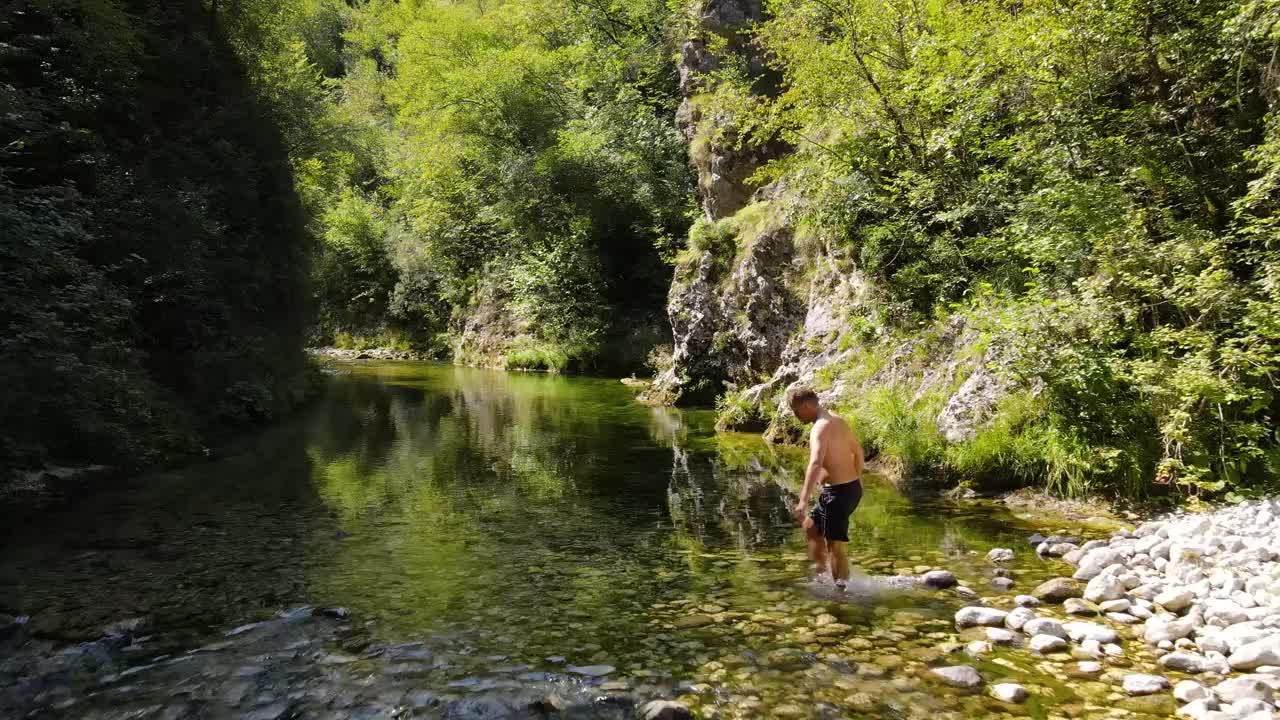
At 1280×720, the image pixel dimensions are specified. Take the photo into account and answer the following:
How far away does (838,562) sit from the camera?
303 inches

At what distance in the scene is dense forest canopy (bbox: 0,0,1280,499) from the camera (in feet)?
31.5

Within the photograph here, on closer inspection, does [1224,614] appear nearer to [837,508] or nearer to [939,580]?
[939,580]

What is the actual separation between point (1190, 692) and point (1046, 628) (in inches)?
45.2

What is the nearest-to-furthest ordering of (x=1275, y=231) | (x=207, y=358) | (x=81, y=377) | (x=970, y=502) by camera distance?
1. (x=1275, y=231)
2. (x=81, y=377)
3. (x=970, y=502)
4. (x=207, y=358)

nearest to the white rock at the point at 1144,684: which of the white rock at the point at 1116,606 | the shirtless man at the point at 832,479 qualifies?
the white rock at the point at 1116,606

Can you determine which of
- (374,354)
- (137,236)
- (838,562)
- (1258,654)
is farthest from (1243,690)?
(374,354)

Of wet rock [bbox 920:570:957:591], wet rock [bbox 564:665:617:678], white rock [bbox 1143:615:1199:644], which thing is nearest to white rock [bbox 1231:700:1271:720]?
white rock [bbox 1143:615:1199:644]

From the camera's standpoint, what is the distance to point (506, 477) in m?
13.9

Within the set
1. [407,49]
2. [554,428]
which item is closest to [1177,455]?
[554,428]

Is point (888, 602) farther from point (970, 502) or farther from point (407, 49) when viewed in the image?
point (407, 49)

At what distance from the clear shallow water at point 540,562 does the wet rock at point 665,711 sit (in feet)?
0.90

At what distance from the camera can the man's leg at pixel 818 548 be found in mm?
7838

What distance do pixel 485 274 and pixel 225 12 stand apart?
2467 centimetres

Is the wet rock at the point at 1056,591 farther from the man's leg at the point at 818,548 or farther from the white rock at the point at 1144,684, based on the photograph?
the man's leg at the point at 818,548
